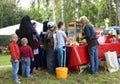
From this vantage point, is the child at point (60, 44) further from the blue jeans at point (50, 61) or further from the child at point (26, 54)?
the child at point (26, 54)

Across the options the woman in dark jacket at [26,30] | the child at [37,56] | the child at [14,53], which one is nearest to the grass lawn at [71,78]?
the child at [37,56]

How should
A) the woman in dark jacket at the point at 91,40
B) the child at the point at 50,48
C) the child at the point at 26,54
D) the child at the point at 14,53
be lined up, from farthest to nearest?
the woman in dark jacket at the point at 91,40 < the child at the point at 50,48 < the child at the point at 26,54 < the child at the point at 14,53

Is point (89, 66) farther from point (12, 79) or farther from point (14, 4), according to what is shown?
point (14, 4)

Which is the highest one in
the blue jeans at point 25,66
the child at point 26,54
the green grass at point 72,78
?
the child at point 26,54

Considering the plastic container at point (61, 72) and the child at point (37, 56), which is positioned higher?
the child at point (37, 56)

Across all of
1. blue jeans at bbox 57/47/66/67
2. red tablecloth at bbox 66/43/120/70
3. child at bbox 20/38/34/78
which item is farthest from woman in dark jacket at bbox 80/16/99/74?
child at bbox 20/38/34/78

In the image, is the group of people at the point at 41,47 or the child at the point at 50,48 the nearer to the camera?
the group of people at the point at 41,47

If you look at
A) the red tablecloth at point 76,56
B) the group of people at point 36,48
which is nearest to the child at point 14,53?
the group of people at point 36,48

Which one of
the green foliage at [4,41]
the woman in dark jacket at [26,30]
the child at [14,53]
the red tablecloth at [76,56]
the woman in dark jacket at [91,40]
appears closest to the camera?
the child at [14,53]

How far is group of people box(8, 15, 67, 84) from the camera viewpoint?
30.8 feet

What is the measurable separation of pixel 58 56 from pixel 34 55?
869 millimetres

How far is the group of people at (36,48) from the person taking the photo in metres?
9.40

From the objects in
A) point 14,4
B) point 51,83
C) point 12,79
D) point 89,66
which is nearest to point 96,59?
point 89,66

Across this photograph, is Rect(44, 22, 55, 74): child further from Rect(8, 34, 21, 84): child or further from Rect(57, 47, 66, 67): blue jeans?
Rect(8, 34, 21, 84): child
